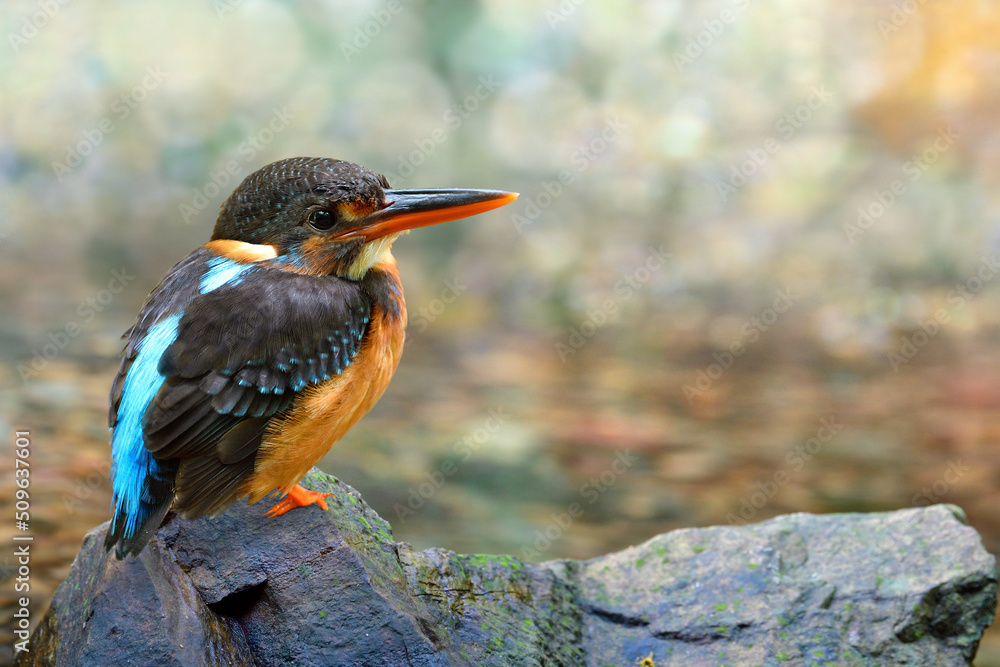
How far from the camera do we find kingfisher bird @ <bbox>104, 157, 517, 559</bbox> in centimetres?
228

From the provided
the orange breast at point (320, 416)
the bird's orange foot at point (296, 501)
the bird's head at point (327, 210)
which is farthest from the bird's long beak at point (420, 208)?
the bird's orange foot at point (296, 501)

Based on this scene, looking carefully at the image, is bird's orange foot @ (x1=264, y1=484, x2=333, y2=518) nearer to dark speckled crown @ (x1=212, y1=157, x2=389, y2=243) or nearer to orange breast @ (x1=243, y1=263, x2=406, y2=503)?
orange breast @ (x1=243, y1=263, x2=406, y2=503)

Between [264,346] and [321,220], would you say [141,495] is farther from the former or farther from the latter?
[321,220]

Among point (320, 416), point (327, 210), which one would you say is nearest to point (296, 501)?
point (320, 416)

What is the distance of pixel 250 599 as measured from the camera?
2.47 m

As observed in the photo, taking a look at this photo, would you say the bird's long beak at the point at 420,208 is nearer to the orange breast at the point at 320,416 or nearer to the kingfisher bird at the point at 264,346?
the kingfisher bird at the point at 264,346

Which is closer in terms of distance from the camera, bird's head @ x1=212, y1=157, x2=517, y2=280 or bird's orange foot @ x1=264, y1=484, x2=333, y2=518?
bird's head @ x1=212, y1=157, x2=517, y2=280

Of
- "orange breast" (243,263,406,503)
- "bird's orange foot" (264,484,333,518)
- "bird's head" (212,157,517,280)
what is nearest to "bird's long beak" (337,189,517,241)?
"bird's head" (212,157,517,280)

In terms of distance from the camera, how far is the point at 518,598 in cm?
272

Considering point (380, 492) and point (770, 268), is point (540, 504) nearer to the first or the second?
point (380, 492)

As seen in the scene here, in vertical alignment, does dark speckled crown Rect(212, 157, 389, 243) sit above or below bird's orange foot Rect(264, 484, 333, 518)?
above

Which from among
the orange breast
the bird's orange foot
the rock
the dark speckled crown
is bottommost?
the rock

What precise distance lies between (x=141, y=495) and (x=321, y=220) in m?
0.80

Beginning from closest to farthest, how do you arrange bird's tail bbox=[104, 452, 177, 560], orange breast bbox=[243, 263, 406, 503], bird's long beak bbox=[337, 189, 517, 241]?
bird's tail bbox=[104, 452, 177, 560]
orange breast bbox=[243, 263, 406, 503]
bird's long beak bbox=[337, 189, 517, 241]
